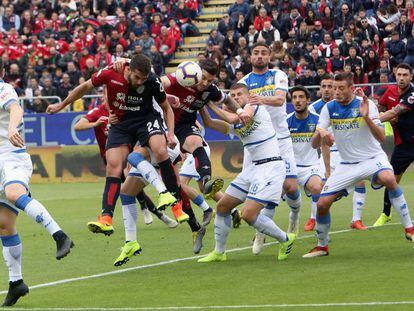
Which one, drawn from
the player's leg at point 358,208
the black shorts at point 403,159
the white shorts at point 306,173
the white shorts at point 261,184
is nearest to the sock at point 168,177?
the white shorts at point 261,184

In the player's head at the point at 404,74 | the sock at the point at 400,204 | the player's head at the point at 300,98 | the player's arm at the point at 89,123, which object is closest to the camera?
the sock at the point at 400,204

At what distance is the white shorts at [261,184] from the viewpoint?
12.2 m

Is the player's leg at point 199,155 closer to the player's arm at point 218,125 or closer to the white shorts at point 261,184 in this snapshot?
the player's arm at point 218,125

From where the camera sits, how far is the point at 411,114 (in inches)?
638

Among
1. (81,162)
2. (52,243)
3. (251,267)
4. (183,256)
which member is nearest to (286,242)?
(251,267)

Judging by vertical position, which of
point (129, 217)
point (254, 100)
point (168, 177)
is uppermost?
point (254, 100)

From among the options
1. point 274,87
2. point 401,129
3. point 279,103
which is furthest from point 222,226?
point 401,129

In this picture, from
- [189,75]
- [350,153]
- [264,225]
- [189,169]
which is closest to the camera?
[264,225]

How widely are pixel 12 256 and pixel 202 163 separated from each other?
15.4ft

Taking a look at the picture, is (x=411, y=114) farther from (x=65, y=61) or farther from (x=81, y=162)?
(x=65, y=61)

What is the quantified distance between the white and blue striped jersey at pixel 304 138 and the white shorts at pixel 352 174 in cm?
271

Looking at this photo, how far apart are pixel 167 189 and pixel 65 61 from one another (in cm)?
2206

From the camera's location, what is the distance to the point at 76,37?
35.9m

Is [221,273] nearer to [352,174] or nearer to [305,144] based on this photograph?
[352,174]
